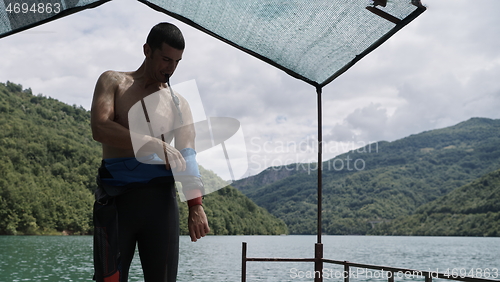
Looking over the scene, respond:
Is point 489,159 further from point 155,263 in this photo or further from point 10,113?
point 155,263

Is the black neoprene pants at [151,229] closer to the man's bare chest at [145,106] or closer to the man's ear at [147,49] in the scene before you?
the man's bare chest at [145,106]

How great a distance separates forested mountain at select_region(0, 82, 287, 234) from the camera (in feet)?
181

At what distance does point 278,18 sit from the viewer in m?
2.31

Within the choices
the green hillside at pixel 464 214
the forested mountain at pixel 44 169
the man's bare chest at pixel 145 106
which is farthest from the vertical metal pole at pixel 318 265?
the green hillside at pixel 464 214

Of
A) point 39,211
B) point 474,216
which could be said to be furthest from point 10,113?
point 474,216

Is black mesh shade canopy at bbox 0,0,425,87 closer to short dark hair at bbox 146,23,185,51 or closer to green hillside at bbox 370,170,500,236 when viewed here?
short dark hair at bbox 146,23,185,51

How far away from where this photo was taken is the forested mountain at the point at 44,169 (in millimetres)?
55094

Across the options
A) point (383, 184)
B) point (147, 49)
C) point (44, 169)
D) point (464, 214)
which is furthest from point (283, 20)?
point (383, 184)

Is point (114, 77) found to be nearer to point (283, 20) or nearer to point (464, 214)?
point (283, 20)

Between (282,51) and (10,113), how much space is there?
7486 centimetres

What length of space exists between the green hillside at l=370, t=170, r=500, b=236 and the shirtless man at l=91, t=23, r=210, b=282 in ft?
309

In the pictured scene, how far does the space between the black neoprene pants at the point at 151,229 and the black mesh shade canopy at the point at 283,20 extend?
1.21 metres

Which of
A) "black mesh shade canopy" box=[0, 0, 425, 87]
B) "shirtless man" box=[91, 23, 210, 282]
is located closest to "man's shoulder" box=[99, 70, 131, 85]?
"shirtless man" box=[91, 23, 210, 282]

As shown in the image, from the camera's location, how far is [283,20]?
232 centimetres
